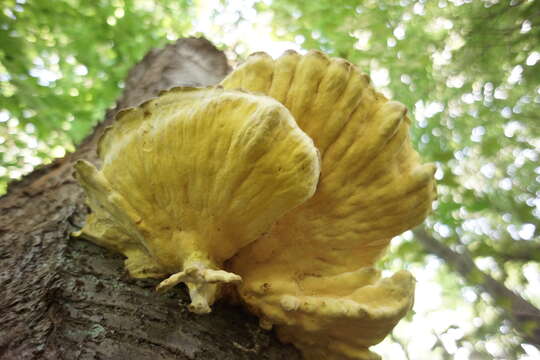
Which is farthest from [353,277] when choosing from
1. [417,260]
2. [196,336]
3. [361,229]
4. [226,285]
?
[417,260]

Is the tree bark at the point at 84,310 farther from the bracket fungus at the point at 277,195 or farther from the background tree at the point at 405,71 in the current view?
the background tree at the point at 405,71

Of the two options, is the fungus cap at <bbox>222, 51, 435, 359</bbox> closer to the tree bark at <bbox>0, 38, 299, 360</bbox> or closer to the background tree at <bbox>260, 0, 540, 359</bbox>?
the tree bark at <bbox>0, 38, 299, 360</bbox>

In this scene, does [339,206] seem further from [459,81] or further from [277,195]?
[459,81]

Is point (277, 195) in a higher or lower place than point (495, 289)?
higher

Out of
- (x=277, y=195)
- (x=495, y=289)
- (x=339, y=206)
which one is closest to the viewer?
(x=277, y=195)

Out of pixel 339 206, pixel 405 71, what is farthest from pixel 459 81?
pixel 339 206

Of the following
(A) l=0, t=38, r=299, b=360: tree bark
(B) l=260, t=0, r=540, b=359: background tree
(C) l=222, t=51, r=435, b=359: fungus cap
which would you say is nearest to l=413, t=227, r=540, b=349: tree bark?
(B) l=260, t=0, r=540, b=359: background tree

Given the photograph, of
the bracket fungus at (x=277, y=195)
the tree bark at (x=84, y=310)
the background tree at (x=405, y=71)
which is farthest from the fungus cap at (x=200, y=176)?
the background tree at (x=405, y=71)
